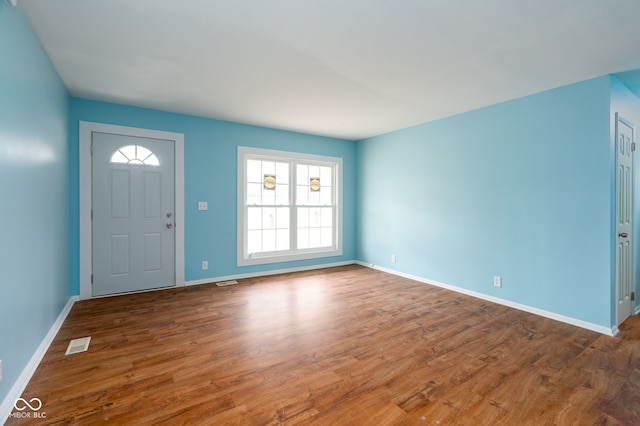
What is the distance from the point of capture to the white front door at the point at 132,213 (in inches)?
149

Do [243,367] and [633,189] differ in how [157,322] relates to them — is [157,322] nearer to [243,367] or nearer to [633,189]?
[243,367]

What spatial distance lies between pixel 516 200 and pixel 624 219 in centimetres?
95

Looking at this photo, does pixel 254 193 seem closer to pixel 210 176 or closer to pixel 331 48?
pixel 210 176

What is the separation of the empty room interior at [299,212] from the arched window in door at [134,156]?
27 mm

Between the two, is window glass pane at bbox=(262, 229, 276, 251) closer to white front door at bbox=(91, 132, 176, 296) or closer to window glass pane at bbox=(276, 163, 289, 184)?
window glass pane at bbox=(276, 163, 289, 184)

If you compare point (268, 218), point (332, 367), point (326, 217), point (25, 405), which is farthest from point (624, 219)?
point (25, 405)

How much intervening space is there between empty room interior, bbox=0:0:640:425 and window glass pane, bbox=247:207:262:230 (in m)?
0.04

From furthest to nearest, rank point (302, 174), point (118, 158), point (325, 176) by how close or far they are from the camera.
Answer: point (325, 176)
point (302, 174)
point (118, 158)

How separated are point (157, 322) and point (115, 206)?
1.76 meters

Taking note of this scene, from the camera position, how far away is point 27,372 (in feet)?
6.54

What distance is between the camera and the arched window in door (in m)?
3.88

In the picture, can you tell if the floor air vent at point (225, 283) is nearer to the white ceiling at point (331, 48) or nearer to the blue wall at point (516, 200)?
the white ceiling at point (331, 48)

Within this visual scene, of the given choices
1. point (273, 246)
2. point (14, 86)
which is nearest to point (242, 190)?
point (273, 246)

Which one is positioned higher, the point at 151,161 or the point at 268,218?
the point at 151,161
